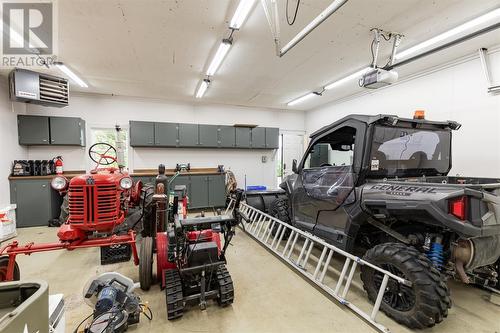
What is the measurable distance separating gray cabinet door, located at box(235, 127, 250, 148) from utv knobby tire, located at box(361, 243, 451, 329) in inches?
214

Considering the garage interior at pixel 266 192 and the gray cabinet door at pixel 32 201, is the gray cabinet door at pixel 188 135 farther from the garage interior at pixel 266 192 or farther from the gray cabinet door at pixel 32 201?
the gray cabinet door at pixel 32 201

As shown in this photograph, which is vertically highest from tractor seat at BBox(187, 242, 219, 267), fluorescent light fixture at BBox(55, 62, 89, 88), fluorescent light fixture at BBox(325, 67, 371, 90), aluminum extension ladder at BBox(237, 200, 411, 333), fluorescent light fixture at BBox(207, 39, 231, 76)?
fluorescent light fixture at BBox(325, 67, 371, 90)

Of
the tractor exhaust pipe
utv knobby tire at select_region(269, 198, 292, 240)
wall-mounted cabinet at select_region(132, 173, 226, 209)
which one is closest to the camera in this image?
the tractor exhaust pipe

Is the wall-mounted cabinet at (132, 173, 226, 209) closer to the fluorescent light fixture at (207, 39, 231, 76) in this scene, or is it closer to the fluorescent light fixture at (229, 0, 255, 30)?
the fluorescent light fixture at (207, 39, 231, 76)

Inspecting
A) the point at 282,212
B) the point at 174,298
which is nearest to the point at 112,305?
the point at 174,298

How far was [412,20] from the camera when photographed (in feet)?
9.80

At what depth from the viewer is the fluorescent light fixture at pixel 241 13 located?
2.57m

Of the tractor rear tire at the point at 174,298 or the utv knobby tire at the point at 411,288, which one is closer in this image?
the utv knobby tire at the point at 411,288

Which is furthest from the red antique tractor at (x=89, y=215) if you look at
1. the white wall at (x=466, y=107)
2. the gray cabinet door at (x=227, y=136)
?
the white wall at (x=466, y=107)

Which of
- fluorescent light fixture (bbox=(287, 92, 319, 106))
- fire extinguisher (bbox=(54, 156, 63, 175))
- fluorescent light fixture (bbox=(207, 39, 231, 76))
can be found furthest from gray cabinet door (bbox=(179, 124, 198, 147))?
fluorescent light fixture (bbox=(287, 92, 319, 106))

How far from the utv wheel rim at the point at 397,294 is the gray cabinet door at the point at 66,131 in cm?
676

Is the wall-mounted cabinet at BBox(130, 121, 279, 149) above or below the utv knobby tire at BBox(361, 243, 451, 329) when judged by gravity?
above

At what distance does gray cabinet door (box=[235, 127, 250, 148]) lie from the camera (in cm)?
720

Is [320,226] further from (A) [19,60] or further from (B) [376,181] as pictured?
(A) [19,60]
